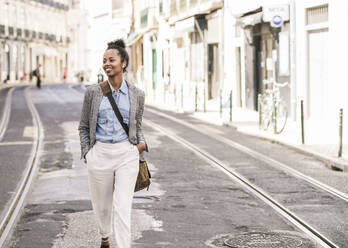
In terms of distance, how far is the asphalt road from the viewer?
8.08 m

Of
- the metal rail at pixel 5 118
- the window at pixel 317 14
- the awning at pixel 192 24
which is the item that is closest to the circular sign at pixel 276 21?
the window at pixel 317 14

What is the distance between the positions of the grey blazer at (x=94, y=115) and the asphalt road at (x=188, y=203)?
4.89 ft

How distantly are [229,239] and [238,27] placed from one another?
2813 cm

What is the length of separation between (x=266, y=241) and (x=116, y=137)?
6.89ft

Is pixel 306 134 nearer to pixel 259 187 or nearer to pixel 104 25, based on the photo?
pixel 259 187

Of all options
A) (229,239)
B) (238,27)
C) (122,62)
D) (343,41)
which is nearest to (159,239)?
(229,239)

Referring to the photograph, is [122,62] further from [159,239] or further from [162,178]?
[162,178]

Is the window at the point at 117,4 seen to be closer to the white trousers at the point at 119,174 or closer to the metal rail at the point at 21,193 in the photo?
the metal rail at the point at 21,193

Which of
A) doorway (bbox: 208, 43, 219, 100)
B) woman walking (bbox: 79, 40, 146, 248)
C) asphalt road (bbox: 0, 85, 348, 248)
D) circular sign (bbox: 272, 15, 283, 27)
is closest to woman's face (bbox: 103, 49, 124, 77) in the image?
woman walking (bbox: 79, 40, 146, 248)

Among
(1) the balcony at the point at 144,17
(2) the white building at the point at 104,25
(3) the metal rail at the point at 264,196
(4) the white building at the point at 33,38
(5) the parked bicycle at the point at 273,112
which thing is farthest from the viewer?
(2) the white building at the point at 104,25

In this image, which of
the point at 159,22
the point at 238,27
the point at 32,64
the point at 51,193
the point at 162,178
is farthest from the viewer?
the point at 32,64

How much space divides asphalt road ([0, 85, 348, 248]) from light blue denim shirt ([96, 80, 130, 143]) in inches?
61.8

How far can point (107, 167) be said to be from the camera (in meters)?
6.38

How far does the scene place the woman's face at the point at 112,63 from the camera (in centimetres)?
630
